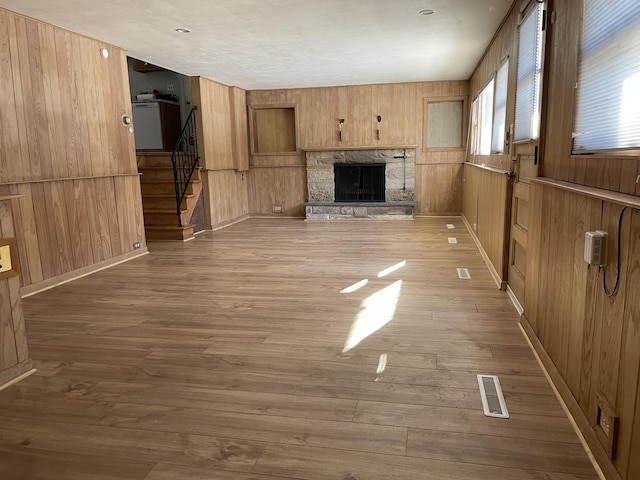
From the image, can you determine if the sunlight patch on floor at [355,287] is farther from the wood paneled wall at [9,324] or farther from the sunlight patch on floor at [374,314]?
the wood paneled wall at [9,324]

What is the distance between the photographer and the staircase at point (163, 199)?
677cm

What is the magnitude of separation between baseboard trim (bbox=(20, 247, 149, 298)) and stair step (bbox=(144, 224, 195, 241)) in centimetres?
82

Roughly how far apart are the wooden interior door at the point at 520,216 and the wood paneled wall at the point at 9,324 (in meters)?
3.22

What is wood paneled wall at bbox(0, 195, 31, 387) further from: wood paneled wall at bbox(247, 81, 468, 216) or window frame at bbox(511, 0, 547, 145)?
wood paneled wall at bbox(247, 81, 468, 216)

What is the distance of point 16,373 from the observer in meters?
2.51

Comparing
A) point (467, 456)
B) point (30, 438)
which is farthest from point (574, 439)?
point (30, 438)

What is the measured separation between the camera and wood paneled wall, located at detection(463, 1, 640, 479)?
1498mm

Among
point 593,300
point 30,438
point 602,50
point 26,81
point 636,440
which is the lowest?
point 30,438

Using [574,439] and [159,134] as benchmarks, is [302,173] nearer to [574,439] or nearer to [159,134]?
[159,134]

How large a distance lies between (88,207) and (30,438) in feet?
11.2

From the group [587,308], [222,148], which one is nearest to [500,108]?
[587,308]

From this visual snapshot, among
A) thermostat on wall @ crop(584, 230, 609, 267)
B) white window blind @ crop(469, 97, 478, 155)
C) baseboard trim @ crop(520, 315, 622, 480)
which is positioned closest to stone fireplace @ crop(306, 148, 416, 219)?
white window blind @ crop(469, 97, 478, 155)

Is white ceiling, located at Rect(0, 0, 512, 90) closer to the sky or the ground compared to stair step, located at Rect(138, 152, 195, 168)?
closer to the sky

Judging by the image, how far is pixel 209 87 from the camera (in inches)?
302
